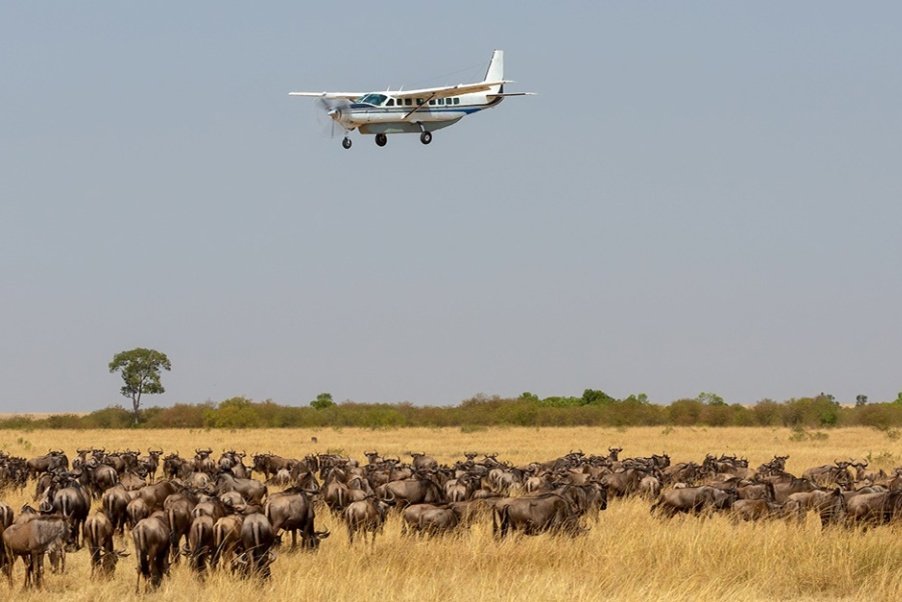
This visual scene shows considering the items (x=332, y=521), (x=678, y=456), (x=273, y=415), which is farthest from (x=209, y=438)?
(x=332, y=521)

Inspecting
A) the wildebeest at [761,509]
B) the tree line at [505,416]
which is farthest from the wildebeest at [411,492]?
the tree line at [505,416]

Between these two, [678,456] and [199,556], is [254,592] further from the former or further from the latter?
[678,456]

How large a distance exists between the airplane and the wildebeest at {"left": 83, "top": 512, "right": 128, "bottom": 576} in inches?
1219

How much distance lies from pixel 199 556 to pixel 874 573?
29.0 ft

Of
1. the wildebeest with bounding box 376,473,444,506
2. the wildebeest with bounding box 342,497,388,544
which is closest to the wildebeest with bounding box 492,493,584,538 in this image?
the wildebeest with bounding box 342,497,388,544

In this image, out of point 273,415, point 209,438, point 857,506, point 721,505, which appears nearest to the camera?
point 857,506

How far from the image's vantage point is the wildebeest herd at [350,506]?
16.2m

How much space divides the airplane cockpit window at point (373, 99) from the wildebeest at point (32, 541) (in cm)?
3445

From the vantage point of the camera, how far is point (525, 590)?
15.1 metres

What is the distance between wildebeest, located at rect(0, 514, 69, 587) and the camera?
1605 centimetres

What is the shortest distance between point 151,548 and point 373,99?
115 feet

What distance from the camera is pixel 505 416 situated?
278 feet

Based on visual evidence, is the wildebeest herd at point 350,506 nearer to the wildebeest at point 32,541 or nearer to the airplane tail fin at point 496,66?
the wildebeest at point 32,541

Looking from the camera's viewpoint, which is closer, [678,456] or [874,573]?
[874,573]
